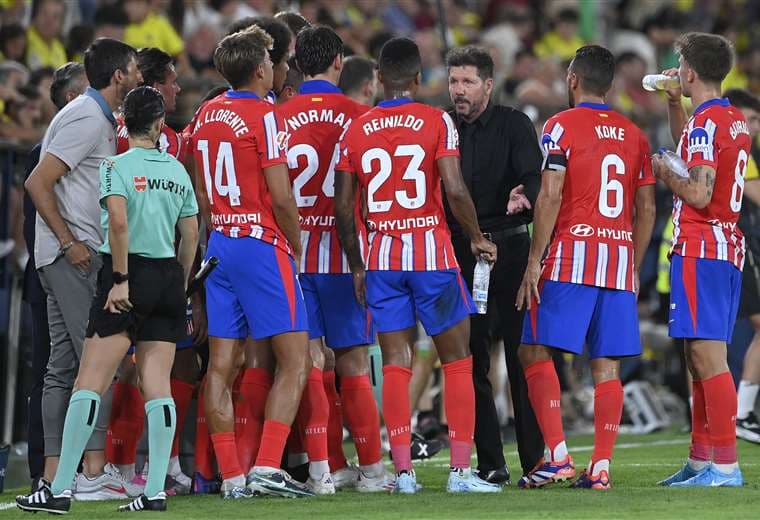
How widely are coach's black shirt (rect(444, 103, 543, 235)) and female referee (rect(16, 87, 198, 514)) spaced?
183cm

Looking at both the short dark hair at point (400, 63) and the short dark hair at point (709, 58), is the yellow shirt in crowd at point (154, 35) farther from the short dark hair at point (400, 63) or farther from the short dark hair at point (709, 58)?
the short dark hair at point (709, 58)

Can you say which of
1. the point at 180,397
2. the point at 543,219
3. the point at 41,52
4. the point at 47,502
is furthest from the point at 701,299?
the point at 41,52

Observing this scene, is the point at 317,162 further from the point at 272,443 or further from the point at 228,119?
the point at 272,443

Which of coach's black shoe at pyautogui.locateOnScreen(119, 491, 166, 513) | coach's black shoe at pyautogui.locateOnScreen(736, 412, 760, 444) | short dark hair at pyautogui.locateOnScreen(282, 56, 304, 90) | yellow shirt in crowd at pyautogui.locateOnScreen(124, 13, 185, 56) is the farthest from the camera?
yellow shirt in crowd at pyautogui.locateOnScreen(124, 13, 185, 56)

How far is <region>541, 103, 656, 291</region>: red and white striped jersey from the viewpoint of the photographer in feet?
25.5

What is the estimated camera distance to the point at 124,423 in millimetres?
8219

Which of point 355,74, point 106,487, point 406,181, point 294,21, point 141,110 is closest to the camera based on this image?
point 141,110

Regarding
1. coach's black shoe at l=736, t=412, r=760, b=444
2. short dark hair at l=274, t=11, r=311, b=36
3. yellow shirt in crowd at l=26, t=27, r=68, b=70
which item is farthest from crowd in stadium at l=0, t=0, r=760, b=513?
yellow shirt in crowd at l=26, t=27, r=68, b=70

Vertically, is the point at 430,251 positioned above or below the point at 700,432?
above

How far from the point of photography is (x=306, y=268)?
8125 mm

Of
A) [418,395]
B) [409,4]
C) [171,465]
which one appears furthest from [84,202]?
[409,4]

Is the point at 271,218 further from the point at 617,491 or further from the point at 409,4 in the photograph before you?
the point at 409,4

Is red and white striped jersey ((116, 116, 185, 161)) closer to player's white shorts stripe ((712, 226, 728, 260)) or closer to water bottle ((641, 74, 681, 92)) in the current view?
water bottle ((641, 74, 681, 92))

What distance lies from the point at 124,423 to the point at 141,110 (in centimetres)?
196
